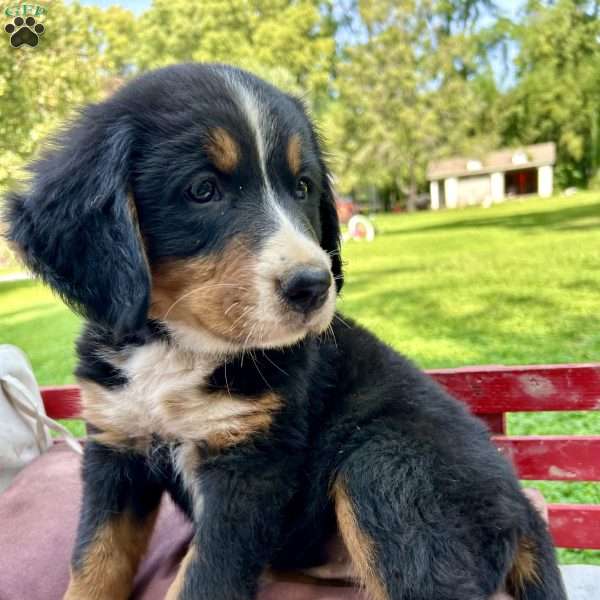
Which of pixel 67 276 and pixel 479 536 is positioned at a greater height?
pixel 67 276

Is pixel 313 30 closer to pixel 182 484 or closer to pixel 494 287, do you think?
pixel 494 287

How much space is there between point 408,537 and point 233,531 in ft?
1.37

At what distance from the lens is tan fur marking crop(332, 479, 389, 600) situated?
1.55 m

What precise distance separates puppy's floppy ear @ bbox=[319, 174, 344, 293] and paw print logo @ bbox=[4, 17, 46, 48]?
230cm

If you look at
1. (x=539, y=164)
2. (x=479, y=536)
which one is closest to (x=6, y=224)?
(x=479, y=536)

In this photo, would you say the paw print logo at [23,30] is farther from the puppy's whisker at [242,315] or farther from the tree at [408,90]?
the puppy's whisker at [242,315]

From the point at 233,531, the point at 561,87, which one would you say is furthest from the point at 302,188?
the point at 561,87

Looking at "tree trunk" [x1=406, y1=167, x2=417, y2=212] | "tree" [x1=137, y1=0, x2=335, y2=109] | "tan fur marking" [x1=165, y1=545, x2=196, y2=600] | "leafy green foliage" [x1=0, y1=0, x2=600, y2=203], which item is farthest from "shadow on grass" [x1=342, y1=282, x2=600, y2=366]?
"tan fur marking" [x1=165, y1=545, x2=196, y2=600]

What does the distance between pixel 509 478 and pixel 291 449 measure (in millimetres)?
596

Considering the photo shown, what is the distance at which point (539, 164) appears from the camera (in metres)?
3.46

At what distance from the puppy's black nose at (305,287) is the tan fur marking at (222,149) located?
33cm

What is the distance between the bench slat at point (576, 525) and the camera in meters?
2.52

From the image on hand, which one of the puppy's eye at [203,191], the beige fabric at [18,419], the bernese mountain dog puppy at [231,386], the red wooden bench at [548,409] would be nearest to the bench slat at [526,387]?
the red wooden bench at [548,409]

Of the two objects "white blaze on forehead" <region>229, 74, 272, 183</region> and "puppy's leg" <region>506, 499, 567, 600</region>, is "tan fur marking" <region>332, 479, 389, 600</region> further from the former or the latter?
"white blaze on forehead" <region>229, 74, 272, 183</region>
